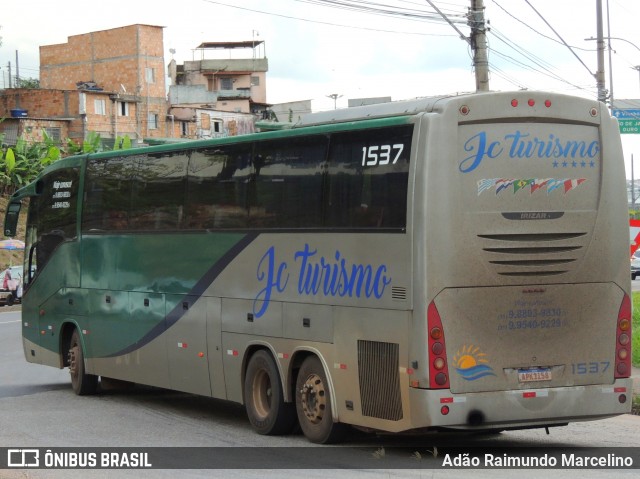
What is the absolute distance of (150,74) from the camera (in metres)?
83.2

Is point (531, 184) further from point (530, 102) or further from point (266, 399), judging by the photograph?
point (266, 399)

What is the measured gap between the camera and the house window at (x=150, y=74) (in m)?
82.9

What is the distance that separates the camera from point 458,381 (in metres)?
10.7

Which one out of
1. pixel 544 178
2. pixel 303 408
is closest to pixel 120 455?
pixel 303 408

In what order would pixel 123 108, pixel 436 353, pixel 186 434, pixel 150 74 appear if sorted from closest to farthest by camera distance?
pixel 436 353, pixel 186 434, pixel 123 108, pixel 150 74

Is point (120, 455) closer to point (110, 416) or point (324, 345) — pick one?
point (324, 345)

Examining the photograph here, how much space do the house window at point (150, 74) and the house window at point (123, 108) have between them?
4.99 metres

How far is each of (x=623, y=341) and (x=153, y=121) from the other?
237 ft

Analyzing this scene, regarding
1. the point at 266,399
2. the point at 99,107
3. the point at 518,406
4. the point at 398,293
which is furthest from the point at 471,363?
the point at 99,107

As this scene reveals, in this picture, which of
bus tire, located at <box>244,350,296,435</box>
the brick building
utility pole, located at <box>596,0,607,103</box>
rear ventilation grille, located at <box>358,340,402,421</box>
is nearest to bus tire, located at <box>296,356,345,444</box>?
bus tire, located at <box>244,350,296,435</box>

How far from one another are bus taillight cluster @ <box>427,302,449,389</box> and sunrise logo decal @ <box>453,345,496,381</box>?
0.46 feet

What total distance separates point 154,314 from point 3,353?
1056cm

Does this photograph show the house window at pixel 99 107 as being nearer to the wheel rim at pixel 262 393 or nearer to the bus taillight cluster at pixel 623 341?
the wheel rim at pixel 262 393

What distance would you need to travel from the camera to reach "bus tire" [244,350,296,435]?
12.9 metres
